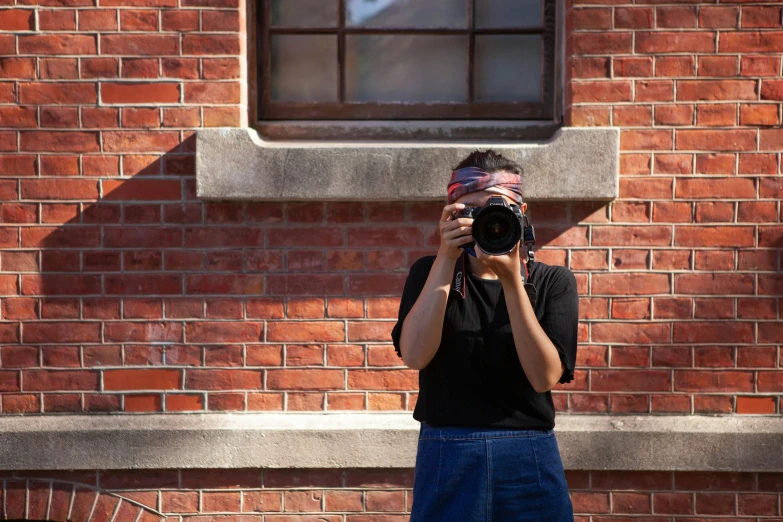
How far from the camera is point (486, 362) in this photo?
1944 millimetres

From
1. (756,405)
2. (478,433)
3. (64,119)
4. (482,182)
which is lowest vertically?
(756,405)

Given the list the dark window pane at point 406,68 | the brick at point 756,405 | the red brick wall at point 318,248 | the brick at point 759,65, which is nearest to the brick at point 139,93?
the red brick wall at point 318,248

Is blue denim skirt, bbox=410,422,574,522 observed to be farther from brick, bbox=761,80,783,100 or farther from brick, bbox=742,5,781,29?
brick, bbox=742,5,781,29

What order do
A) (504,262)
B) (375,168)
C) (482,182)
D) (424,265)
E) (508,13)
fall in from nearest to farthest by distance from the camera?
1. (504,262)
2. (482,182)
3. (424,265)
4. (375,168)
5. (508,13)

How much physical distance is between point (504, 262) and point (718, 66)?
1.62 metres

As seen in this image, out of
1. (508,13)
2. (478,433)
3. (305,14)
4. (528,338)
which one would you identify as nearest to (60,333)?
(305,14)

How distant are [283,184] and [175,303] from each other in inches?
25.4

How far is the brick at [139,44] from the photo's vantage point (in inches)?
115

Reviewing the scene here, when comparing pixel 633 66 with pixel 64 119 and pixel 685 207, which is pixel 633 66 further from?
pixel 64 119

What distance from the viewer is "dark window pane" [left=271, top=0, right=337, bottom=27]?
3.10 metres

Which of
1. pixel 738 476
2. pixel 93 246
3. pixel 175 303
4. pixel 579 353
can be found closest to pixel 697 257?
pixel 579 353

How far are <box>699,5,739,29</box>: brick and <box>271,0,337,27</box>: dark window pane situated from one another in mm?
1464

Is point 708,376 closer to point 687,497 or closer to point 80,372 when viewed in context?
point 687,497

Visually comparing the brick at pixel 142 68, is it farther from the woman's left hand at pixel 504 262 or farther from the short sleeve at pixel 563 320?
the short sleeve at pixel 563 320
